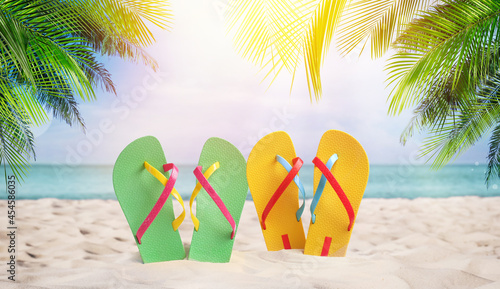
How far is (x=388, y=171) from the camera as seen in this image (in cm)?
707

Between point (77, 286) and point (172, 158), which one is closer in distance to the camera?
point (77, 286)

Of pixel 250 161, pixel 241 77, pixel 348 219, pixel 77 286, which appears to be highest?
pixel 241 77

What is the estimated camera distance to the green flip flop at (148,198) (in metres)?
1.27

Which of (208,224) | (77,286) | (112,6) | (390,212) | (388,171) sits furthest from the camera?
(388,171)

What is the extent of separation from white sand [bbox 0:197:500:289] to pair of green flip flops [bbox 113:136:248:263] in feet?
0.22

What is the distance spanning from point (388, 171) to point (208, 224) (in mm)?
6330

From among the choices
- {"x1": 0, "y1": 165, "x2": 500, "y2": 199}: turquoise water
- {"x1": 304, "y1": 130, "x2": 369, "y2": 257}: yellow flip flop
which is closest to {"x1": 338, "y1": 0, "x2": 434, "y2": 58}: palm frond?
{"x1": 304, "y1": 130, "x2": 369, "y2": 257}: yellow flip flop

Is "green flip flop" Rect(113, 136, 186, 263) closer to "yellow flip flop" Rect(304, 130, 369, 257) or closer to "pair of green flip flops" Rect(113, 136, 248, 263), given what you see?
"pair of green flip flops" Rect(113, 136, 248, 263)

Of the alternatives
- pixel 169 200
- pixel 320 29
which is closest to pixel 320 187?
pixel 169 200

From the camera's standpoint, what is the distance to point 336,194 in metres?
1.43

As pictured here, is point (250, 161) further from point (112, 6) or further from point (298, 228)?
point (112, 6)

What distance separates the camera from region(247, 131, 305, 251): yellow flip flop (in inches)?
55.4

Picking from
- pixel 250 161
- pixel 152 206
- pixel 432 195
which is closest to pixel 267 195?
pixel 250 161

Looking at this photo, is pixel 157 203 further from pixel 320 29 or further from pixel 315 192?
pixel 320 29
